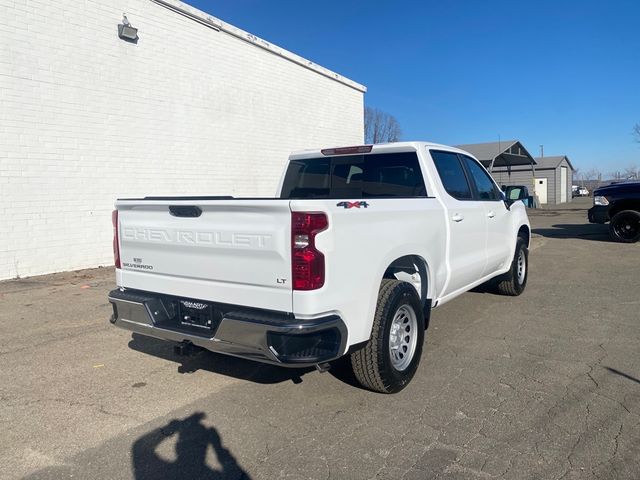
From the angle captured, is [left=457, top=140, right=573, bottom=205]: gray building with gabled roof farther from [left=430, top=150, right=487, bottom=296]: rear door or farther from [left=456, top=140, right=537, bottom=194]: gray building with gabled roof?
[left=430, top=150, right=487, bottom=296]: rear door

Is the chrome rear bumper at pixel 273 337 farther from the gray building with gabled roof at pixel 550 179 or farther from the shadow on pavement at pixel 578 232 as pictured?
the gray building with gabled roof at pixel 550 179

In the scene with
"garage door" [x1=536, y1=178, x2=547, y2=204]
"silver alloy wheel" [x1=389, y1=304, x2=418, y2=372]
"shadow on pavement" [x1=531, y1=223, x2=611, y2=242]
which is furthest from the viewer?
"garage door" [x1=536, y1=178, x2=547, y2=204]

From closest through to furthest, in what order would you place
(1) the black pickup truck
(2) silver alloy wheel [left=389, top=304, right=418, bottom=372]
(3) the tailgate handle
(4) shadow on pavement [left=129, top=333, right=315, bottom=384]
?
1. (3) the tailgate handle
2. (2) silver alloy wheel [left=389, top=304, right=418, bottom=372]
3. (4) shadow on pavement [left=129, top=333, right=315, bottom=384]
4. (1) the black pickup truck

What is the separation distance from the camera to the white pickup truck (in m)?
3.11

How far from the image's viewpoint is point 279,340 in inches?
121

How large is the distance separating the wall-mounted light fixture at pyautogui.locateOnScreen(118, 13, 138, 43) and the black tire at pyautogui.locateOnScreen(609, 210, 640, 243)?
12691mm

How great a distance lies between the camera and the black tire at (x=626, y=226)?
43.0 ft

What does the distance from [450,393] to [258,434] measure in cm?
156

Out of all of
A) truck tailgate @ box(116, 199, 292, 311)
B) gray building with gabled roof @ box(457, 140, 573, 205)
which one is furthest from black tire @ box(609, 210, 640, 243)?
gray building with gabled roof @ box(457, 140, 573, 205)

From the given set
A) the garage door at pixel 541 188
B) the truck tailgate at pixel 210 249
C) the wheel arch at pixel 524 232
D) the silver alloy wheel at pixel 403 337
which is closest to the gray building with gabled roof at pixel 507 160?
the garage door at pixel 541 188

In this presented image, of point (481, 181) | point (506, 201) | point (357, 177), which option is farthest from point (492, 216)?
point (357, 177)

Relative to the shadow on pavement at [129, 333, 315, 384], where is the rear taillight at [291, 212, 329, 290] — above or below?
above

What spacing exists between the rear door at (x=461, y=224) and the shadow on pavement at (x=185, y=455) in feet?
8.63

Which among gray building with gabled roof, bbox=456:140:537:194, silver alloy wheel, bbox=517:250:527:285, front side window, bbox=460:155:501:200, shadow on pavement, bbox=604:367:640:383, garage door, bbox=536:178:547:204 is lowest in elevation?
shadow on pavement, bbox=604:367:640:383
